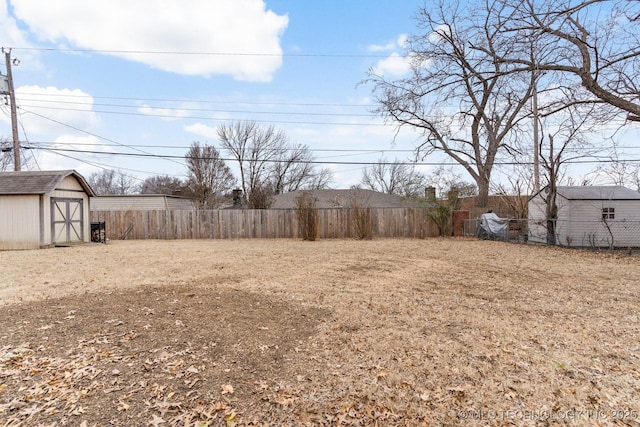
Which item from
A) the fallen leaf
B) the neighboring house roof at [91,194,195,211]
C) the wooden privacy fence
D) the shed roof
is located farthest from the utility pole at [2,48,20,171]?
the shed roof

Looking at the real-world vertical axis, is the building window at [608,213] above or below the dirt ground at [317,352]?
above

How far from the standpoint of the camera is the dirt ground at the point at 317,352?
2156mm

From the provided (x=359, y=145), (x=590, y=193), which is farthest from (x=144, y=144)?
(x=590, y=193)

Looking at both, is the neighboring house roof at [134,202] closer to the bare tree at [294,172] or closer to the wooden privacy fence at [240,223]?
the wooden privacy fence at [240,223]

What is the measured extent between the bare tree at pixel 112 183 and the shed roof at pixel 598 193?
41463 millimetres

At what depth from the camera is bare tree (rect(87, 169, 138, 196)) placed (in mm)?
40844

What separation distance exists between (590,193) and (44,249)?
18697 mm

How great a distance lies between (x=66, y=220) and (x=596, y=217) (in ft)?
62.0

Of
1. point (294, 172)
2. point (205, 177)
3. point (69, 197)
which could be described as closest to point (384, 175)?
point (294, 172)

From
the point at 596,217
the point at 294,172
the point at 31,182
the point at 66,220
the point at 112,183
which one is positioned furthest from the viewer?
the point at 112,183

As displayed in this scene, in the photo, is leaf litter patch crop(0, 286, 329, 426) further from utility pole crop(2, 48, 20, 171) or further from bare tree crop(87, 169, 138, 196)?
bare tree crop(87, 169, 138, 196)

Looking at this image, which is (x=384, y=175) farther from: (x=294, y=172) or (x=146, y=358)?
(x=146, y=358)

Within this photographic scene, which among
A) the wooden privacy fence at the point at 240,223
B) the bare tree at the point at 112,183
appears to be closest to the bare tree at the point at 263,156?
the wooden privacy fence at the point at 240,223

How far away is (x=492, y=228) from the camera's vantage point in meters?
14.2
